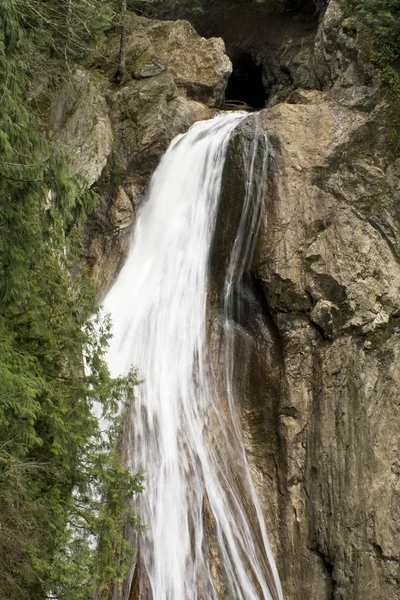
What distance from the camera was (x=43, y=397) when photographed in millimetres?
7906

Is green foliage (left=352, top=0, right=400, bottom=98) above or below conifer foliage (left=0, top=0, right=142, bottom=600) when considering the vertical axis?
above

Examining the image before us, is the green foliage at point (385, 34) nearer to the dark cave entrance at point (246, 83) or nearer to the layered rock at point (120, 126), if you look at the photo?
the layered rock at point (120, 126)

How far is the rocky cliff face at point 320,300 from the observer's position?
964cm

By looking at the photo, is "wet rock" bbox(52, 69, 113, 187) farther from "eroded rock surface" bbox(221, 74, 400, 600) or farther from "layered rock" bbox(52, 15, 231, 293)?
"eroded rock surface" bbox(221, 74, 400, 600)

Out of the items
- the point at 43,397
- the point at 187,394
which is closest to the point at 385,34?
the point at 187,394

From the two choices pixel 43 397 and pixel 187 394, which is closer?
pixel 43 397

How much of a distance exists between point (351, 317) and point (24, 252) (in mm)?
5708

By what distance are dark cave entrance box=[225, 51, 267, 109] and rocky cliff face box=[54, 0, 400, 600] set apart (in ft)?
26.6

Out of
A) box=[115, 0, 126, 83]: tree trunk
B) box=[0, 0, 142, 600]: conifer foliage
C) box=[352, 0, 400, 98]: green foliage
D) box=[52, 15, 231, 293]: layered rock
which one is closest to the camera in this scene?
box=[0, 0, 142, 600]: conifer foliage

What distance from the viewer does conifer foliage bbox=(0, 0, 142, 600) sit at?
7.04 metres

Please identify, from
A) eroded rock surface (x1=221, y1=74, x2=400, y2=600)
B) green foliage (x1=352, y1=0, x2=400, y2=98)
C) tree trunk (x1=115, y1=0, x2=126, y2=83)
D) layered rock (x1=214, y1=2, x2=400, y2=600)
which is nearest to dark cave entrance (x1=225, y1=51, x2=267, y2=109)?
tree trunk (x1=115, y1=0, x2=126, y2=83)

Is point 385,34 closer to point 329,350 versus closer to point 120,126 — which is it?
point 120,126

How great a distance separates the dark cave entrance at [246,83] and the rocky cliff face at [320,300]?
8.10 metres

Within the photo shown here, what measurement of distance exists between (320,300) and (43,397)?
17.1ft
